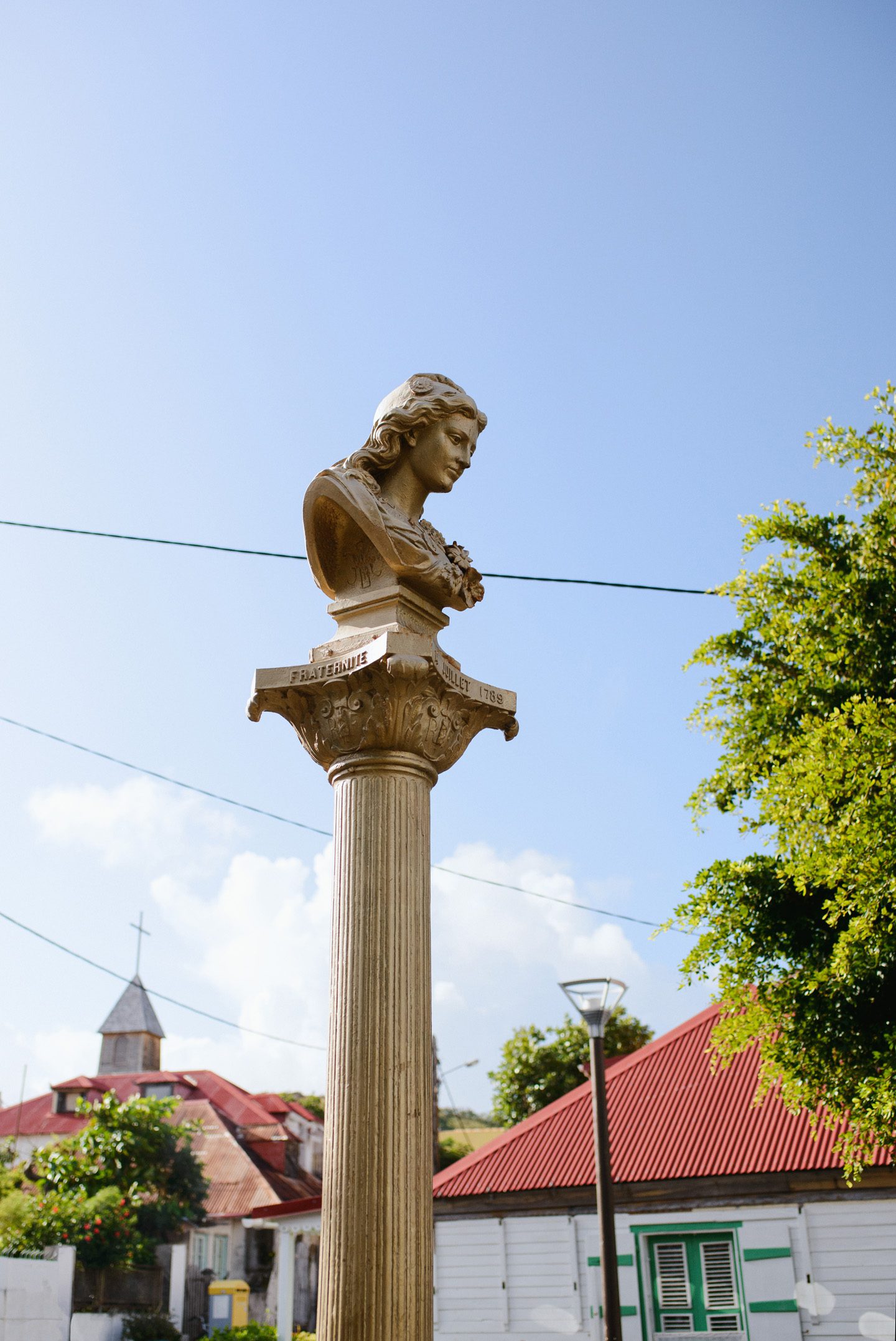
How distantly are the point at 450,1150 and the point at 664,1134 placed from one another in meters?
29.7

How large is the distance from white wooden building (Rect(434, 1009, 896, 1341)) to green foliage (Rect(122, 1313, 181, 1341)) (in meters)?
10.8

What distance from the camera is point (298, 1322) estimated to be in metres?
26.6

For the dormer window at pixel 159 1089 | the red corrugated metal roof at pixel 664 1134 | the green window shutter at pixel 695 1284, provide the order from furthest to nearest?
the dormer window at pixel 159 1089, the red corrugated metal roof at pixel 664 1134, the green window shutter at pixel 695 1284

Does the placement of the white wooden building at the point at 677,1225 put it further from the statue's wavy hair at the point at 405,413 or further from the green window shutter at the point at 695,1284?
the statue's wavy hair at the point at 405,413

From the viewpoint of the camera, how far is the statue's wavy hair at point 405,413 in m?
4.88

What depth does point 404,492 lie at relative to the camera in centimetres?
497

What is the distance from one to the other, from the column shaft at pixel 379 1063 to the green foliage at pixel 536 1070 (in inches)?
920

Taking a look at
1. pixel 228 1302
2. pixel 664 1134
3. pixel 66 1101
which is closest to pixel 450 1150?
pixel 66 1101

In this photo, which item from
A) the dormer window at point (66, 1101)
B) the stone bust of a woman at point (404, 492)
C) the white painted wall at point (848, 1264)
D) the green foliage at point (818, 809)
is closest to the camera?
the stone bust of a woman at point (404, 492)

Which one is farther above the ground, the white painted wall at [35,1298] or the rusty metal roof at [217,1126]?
the rusty metal roof at [217,1126]

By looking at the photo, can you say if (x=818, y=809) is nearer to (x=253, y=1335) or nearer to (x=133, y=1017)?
(x=253, y=1335)

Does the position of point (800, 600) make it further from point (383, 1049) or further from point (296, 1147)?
point (296, 1147)

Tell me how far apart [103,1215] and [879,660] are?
68.7ft

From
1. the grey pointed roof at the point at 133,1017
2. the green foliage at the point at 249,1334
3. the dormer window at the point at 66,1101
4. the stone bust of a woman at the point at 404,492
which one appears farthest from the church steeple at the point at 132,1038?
the stone bust of a woman at the point at 404,492
